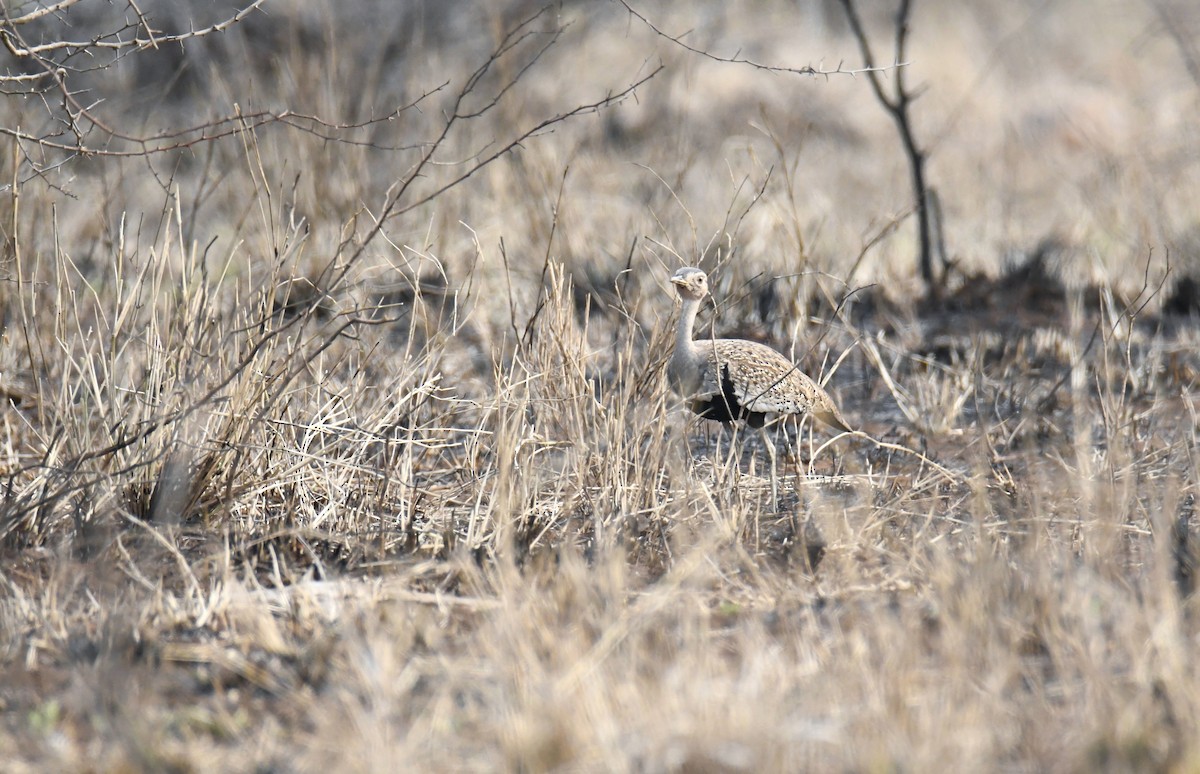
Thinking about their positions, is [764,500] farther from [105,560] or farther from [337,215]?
[337,215]

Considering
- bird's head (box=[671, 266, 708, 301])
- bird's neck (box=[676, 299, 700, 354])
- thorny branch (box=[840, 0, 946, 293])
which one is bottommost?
bird's neck (box=[676, 299, 700, 354])

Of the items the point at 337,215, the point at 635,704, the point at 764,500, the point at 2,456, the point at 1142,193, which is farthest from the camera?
the point at 1142,193

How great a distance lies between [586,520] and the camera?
4090mm

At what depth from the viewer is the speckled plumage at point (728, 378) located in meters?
4.45

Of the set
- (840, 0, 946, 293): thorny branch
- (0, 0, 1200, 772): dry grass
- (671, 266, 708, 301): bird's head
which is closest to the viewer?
(0, 0, 1200, 772): dry grass

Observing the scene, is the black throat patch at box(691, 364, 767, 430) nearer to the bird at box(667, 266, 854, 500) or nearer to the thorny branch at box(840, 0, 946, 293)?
the bird at box(667, 266, 854, 500)

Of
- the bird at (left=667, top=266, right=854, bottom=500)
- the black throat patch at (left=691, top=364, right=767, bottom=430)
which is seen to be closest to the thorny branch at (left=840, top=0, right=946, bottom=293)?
the bird at (left=667, top=266, right=854, bottom=500)

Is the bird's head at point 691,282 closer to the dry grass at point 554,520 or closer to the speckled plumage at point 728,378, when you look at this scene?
the speckled plumage at point 728,378

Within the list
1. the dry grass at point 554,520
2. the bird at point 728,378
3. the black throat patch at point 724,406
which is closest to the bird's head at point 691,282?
the bird at point 728,378

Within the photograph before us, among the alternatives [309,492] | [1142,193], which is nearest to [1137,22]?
[1142,193]

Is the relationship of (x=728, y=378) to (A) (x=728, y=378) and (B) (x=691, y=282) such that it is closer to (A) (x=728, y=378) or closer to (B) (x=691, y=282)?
(A) (x=728, y=378)

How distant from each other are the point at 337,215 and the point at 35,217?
7.32ft

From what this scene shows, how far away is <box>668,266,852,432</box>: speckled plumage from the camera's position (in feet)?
14.6

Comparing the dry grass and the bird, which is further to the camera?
the bird
